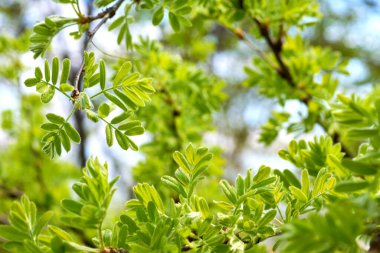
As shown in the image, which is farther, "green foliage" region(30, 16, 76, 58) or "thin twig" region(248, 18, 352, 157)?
"thin twig" region(248, 18, 352, 157)

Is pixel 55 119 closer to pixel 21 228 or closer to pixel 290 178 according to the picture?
pixel 21 228

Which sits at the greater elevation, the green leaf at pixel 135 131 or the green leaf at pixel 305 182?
the green leaf at pixel 135 131

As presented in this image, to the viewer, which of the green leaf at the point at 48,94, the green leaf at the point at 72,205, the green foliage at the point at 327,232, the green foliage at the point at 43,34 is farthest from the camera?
the green foliage at the point at 43,34

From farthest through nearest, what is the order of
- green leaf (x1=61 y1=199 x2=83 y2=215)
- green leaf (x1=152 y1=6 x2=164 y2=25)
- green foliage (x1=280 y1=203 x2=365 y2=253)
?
green leaf (x1=152 y1=6 x2=164 y2=25), green leaf (x1=61 y1=199 x2=83 y2=215), green foliage (x1=280 y1=203 x2=365 y2=253)

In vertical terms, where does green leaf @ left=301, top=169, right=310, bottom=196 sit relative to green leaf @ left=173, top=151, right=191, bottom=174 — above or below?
below

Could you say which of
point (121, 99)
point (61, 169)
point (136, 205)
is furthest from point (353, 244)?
point (61, 169)

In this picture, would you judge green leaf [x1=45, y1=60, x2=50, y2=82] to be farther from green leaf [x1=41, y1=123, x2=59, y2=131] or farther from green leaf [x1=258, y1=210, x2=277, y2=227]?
green leaf [x1=258, y1=210, x2=277, y2=227]

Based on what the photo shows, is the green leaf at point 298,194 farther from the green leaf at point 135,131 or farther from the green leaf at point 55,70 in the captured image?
the green leaf at point 55,70

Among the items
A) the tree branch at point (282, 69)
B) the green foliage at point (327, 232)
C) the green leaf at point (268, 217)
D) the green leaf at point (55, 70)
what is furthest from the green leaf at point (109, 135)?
the tree branch at point (282, 69)

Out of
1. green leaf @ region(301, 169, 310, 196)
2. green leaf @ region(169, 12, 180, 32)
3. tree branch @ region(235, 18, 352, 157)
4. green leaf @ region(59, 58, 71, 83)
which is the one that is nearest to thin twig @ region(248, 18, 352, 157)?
tree branch @ region(235, 18, 352, 157)

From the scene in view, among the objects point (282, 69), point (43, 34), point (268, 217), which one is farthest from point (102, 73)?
point (282, 69)

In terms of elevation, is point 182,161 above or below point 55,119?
below

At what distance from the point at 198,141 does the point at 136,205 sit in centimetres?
94

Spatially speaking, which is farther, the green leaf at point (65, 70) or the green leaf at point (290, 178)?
the green leaf at point (290, 178)
